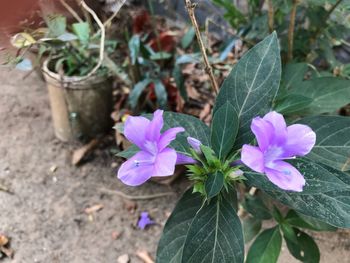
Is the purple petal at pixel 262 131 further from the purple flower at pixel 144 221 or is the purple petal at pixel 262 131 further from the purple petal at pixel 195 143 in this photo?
the purple flower at pixel 144 221

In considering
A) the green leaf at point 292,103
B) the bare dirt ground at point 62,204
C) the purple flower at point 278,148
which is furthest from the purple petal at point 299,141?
the bare dirt ground at point 62,204

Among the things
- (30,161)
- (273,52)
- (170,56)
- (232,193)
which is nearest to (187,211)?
(232,193)

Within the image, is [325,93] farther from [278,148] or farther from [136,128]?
[136,128]

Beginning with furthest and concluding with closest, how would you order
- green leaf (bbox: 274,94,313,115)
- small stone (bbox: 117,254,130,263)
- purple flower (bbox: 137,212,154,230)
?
purple flower (bbox: 137,212,154,230), small stone (bbox: 117,254,130,263), green leaf (bbox: 274,94,313,115)

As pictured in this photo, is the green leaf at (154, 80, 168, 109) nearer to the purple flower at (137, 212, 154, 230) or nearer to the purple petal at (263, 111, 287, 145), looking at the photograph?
the purple flower at (137, 212, 154, 230)

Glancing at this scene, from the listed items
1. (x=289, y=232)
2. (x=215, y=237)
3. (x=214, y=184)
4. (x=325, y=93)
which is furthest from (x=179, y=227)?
(x=325, y=93)

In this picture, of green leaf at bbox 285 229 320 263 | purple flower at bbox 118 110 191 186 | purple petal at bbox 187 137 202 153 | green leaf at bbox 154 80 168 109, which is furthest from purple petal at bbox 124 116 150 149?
green leaf at bbox 154 80 168 109
